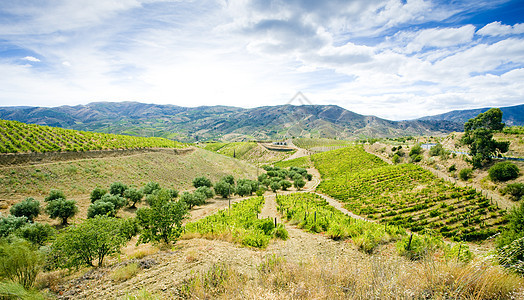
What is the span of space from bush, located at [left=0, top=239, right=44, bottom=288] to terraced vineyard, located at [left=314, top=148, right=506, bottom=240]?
27719mm

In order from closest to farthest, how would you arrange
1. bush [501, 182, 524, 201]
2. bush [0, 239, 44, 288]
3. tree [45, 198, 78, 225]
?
bush [0, 239, 44, 288], tree [45, 198, 78, 225], bush [501, 182, 524, 201]

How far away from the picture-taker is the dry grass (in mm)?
4773

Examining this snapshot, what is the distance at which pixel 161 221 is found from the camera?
1187cm

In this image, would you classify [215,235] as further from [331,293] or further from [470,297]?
[470,297]

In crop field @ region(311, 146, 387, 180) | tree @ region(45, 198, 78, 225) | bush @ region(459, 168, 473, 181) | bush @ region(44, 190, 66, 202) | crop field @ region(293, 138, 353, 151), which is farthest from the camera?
crop field @ region(293, 138, 353, 151)

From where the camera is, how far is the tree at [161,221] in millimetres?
11680

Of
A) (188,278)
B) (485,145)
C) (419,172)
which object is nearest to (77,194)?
(188,278)

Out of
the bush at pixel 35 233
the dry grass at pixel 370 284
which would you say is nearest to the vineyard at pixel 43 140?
the bush at pixel 35 233

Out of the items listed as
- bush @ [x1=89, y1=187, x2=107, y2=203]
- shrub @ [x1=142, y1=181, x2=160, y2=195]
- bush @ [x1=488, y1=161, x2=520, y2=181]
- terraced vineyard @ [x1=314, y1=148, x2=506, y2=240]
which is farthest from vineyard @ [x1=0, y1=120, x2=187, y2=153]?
bush @ [x1=488, y1=161, x2=520, y2=181]

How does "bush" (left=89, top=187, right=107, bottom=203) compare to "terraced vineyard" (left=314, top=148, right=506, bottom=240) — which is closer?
"terraced vineyard" (left=314, top=148, right=506, bottom=240)

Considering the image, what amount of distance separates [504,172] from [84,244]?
5054 cm

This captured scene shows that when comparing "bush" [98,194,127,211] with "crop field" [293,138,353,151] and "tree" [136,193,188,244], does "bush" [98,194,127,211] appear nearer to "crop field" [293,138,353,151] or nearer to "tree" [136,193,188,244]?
"tree" [136,193,188,244]

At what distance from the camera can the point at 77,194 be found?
2928 centimetres

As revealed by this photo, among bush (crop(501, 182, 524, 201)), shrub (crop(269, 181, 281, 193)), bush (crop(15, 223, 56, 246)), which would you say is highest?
bush (crop(501, 182, 524, 201))
